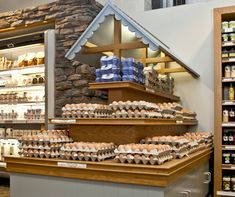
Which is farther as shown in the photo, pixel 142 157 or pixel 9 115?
pixel 9 115

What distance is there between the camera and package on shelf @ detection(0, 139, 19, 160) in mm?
5242

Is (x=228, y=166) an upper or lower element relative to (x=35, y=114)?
lower

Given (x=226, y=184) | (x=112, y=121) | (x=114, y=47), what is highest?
(x=114, y=47)

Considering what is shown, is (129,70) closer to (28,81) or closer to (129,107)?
(129,107)

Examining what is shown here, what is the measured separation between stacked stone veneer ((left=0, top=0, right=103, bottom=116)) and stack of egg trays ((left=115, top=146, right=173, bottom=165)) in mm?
2291

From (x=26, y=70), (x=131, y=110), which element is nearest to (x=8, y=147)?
(x=26, y=70)

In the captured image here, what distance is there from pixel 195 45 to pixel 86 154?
3058mm

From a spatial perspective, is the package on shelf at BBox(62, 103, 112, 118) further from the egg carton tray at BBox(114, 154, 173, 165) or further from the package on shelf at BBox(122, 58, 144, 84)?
the egg carton tray at BBox(114, 154, 173, 165)

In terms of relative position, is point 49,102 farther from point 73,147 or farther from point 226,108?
point 226,108

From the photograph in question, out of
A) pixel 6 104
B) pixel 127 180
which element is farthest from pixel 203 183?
pixel 6 104

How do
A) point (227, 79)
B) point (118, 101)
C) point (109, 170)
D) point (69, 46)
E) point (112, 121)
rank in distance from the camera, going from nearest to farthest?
point (109, 170) < point (112, 121) < point (118, 101) < point (227, 79) < point (69, 46)

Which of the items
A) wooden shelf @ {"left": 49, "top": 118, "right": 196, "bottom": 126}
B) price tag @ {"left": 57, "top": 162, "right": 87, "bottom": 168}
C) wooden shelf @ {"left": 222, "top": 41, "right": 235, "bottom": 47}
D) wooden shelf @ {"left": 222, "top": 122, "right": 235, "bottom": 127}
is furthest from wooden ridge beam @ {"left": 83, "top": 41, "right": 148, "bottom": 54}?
wooden shelf @ {"left": 222, "top": 122, "right": 235, "bottom": 127}

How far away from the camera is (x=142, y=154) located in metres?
2.16

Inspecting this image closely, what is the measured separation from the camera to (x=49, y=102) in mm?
4496
